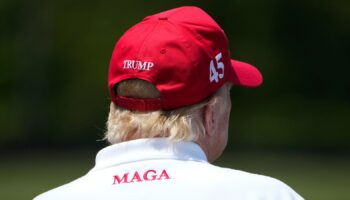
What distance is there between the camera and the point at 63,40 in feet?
83.1

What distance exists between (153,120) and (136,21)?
2250 centimetres

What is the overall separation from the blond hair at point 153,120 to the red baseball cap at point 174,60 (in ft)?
0.04

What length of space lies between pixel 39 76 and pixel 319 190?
12353 mm

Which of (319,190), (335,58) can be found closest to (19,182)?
(319,190)

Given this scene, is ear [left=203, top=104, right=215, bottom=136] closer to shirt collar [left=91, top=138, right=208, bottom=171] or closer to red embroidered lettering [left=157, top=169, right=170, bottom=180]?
shirt collar [left=91, top=138, right=208, bottom=171]

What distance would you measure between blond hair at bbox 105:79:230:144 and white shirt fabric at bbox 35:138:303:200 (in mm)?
25

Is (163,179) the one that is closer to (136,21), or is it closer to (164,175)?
(164,175)

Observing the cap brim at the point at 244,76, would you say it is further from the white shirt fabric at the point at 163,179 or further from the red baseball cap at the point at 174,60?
the white shirt fabric at the point at 163,179

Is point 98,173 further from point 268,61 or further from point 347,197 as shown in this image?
point 268,61

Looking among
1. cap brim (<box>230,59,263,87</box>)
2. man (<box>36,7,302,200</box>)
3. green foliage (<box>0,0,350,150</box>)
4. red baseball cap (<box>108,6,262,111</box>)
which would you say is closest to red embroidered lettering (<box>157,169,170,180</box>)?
man (<box>36,7,302,200</box>)

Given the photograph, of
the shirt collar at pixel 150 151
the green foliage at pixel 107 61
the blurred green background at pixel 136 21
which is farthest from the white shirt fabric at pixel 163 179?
the green foliage at pixel 107 61

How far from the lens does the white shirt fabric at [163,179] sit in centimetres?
241

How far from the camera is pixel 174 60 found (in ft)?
8.21

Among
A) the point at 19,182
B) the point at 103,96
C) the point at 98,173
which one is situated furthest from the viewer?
the point at 103,96
